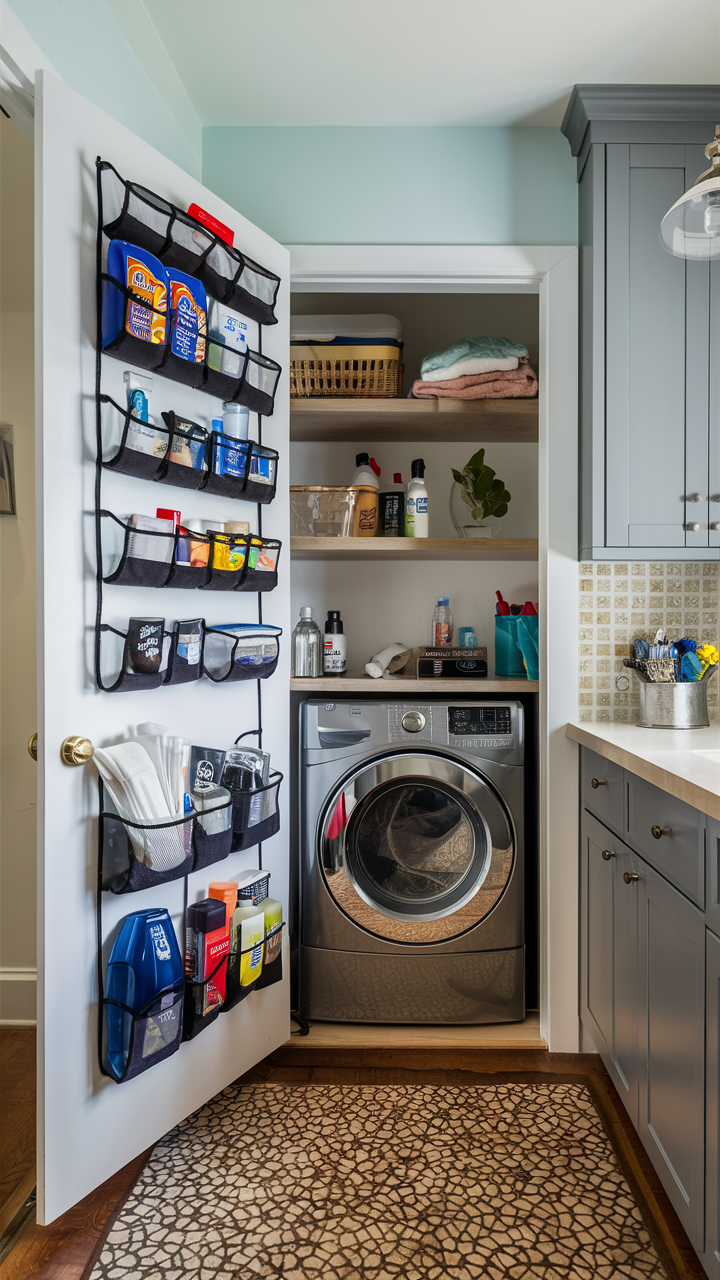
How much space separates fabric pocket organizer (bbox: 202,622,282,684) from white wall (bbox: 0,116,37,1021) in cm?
72

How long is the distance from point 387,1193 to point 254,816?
2.72 feet

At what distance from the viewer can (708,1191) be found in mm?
1160

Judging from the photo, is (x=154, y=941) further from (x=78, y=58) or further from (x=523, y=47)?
(x=523, y=47)

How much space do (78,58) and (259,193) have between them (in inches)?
27.7

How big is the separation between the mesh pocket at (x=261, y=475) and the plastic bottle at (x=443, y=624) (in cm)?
83

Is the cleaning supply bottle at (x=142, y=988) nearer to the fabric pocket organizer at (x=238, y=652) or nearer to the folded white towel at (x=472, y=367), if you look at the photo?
the fabric pocket organizer at (x=238, y=652)

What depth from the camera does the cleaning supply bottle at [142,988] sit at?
1.40 meters

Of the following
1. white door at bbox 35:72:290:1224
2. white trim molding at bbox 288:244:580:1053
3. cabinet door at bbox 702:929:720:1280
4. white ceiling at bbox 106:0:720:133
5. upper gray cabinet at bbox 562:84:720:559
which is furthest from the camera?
white trim molding at bbox 288:244:580:1053

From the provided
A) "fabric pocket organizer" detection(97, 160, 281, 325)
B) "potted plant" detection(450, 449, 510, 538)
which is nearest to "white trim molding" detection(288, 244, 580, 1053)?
"potted plant" detection(450, 449, 510, 538)

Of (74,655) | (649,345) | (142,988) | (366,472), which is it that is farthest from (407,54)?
(142,988)

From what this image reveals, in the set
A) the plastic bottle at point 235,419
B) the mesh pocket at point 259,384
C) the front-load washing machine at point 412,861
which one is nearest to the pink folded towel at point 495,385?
the mesh pocket at point 259,384

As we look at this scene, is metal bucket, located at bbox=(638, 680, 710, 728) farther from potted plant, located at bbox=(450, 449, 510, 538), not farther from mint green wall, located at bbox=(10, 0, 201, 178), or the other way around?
mint green wall, located at bbox=(10, 0, 201, 178)

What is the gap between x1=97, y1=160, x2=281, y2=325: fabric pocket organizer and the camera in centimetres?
138

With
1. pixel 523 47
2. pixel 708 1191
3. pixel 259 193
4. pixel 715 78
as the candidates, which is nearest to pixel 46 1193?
pixel 708 1191
